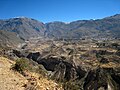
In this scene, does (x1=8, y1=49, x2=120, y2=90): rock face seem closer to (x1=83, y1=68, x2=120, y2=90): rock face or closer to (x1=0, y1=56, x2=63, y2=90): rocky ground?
(x1=83, y1=68, x2=120, y2=90): rock face

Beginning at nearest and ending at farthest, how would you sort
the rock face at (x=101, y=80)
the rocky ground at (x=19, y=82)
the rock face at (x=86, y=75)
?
the rocky ground at (x=19, y=82), the rock face at (x=101, y=80), the rock face at (x=86, y=75)

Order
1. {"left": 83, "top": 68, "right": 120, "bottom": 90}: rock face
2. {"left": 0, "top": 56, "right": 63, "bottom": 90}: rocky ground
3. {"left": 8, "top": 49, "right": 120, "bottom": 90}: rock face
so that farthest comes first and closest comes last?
{"left": 8, "top": 49, "right": 120, "bottom": 90}: rock face → {"left": 83, "top": 68, "right": 120, "bottom": 90}: rock face → {"left": 0, "top": 56, "right": 63, "bottom": 90}: rocky ground

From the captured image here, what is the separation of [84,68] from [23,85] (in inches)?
3352

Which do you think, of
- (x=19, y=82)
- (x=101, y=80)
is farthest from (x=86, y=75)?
(x=19, y=82)

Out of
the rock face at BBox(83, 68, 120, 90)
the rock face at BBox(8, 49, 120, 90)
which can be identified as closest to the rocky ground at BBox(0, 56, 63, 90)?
the rock face at BBox(8, 49, 120, 90)

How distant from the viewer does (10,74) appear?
23.8 meters

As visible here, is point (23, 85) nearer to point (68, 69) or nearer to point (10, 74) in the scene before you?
point (10, 74)

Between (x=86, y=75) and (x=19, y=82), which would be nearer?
(x=19, y=82)

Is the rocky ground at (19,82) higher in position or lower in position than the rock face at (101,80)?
higher

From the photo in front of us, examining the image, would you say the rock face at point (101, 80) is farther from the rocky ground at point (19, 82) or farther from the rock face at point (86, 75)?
the rocky ground at point (19, 82)

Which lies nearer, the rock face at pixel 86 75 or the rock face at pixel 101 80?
the rock face at pixel 101 80

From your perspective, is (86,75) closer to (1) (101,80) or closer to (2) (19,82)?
(1) (101,80)

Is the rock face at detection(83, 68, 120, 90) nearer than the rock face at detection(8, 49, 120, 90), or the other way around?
the rock face at detection(83, 68, 120, 90)

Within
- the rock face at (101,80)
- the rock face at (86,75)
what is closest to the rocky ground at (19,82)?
the rock face at (86,75)
